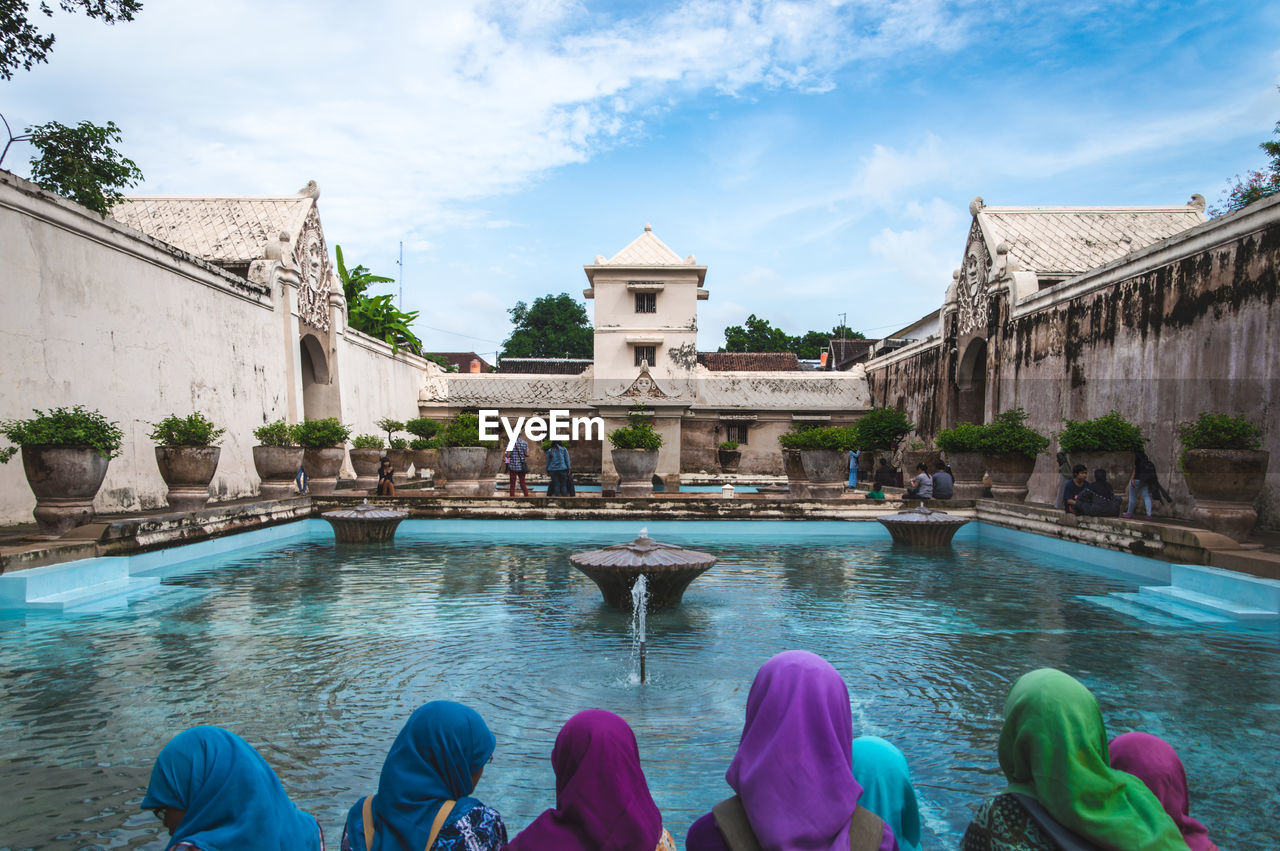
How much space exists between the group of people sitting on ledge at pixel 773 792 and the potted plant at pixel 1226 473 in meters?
5.65

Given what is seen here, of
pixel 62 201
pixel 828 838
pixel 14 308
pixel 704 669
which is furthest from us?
pixel 62 201

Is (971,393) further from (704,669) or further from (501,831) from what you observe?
(501,831)

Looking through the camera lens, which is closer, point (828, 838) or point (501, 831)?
point (828, 838)

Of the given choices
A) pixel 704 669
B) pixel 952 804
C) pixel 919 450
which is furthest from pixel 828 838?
pixel 919 450

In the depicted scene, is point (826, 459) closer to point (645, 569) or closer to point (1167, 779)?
point (645, 569)

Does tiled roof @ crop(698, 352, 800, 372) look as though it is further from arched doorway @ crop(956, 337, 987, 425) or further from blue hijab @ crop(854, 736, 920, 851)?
blue hijab @ crop(854, 736, 920, 851)

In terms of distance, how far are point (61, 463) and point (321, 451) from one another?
537 cm

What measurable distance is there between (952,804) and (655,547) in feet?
10.1

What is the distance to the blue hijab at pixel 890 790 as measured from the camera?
1868 millimetres

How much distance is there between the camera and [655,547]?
18.5 feet

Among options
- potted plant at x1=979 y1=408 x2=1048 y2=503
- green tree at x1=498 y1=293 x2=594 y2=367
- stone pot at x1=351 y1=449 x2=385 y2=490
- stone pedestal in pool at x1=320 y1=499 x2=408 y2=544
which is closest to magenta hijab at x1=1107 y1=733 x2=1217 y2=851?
stone pedestal in pool at x1=320 y1=499 x2=408 y2=544

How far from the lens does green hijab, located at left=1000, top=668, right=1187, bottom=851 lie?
1531 millimetres

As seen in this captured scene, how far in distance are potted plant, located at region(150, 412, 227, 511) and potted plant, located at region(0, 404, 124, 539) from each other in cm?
200

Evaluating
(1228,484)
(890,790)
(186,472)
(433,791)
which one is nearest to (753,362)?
(186,472)
